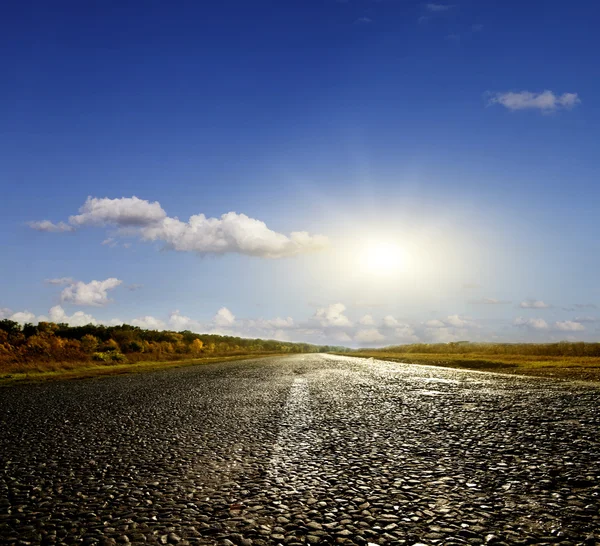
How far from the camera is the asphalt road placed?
13.2ft

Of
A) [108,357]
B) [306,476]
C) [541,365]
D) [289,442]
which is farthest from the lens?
[108,357]

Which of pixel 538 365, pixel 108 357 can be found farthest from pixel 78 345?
pixel 538 365

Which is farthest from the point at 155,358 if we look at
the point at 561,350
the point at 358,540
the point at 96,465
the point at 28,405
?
the point at 358,540

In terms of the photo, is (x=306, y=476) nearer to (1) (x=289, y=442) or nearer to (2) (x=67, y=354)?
(1) (x=289, y=442)

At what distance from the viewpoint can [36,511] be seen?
4.70 meters

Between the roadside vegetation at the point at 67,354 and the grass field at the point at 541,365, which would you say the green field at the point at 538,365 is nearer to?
the grass field at the point at 541,365

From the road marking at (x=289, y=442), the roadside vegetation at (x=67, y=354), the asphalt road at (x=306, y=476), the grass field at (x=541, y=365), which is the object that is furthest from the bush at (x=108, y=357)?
the road marking at (x=289, y=442)

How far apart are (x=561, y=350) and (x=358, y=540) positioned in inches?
2276

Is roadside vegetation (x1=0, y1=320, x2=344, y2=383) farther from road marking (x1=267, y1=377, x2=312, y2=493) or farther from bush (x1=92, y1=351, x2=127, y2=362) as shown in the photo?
road marking (x1=267, y1=377, x2=312, y2=493)

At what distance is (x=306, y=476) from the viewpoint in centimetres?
562

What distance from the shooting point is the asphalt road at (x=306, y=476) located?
402 cm

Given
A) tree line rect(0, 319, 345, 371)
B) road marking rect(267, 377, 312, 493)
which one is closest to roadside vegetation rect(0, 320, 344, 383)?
tree line rect(0, 319, 345, 371)

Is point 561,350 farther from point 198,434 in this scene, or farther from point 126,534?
point 126,534

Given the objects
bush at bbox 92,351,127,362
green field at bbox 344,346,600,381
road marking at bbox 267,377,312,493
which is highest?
road marking at bbox 267,377,312,493
